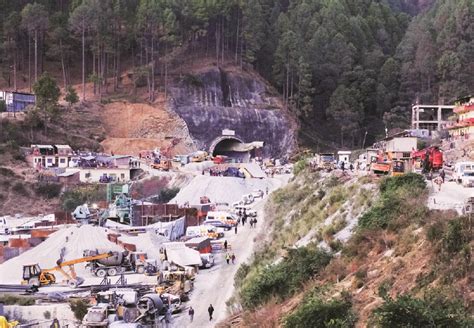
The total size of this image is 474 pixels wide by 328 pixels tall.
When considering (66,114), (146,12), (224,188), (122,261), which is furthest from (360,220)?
(146,12)

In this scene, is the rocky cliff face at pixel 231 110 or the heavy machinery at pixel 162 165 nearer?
the heavy machinery at pixel 162 165

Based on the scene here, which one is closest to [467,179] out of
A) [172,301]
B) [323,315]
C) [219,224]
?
[172,301]

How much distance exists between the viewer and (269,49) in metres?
95.2

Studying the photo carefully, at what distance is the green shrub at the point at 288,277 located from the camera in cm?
2118

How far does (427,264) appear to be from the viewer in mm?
16750

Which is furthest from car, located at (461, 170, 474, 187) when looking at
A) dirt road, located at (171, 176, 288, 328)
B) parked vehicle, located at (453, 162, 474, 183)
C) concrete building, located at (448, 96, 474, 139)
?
concrete building, located at (448, 96, 474, 139)

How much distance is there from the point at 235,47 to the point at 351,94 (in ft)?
48.8

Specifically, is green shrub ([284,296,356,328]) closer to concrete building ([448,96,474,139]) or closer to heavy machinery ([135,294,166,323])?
heavy machinery ([135,294,166,323])

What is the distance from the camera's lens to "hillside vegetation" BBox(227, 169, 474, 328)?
46.5ft

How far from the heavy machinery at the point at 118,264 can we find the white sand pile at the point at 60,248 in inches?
19.5

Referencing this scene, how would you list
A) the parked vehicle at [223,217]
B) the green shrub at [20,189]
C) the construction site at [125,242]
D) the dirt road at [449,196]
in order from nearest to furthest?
1. the dirt road at [449,196]
2. the construction site at [125,242]
3. the parked vehicle at [223,217]
4. the green shrub at [20,189]

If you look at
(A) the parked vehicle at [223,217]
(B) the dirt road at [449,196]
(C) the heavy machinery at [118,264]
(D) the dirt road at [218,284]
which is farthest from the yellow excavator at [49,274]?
(B) the dirt road at [449,196]

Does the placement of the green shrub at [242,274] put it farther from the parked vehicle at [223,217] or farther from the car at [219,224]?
the parked vehicle at [223,217]

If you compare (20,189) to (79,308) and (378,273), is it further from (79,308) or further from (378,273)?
(378,273)
